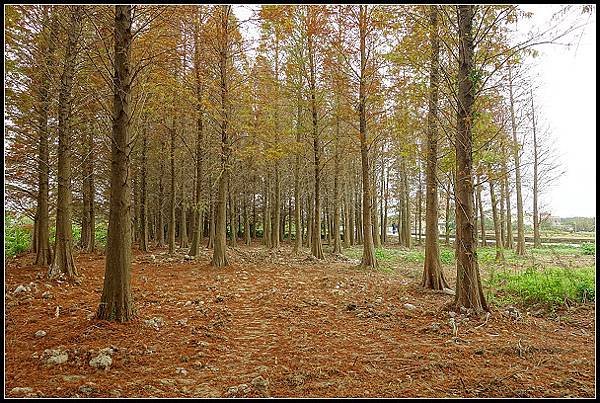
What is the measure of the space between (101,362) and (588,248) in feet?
58.9

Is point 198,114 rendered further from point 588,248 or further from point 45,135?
point 588,248

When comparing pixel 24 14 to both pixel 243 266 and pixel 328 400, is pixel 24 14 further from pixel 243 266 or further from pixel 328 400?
pixel 328 400

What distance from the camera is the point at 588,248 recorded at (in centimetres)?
1562

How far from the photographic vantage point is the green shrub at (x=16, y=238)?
46.5ft

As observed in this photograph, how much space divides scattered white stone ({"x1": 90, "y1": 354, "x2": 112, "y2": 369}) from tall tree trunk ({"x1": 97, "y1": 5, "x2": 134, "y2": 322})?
4.19 feet

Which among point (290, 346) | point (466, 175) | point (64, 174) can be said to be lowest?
point (290, 346)

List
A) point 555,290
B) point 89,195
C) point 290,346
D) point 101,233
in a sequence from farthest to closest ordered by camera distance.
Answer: point 101,233, point 89,195, point 555,290, point 290,346

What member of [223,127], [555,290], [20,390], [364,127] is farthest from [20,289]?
[364,127]

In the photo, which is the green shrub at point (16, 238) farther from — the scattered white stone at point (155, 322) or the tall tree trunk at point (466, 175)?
the tall tree trunk at point (466, 175)

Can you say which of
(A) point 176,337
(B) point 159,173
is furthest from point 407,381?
(B) point 159,173

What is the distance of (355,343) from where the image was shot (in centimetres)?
439

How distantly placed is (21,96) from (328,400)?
9488mm

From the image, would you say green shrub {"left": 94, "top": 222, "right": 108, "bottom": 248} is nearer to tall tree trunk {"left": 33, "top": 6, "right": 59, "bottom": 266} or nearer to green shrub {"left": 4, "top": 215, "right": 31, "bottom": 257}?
green shrub {"left": 4, "top": 215, "right": 31, "bottom": 257}

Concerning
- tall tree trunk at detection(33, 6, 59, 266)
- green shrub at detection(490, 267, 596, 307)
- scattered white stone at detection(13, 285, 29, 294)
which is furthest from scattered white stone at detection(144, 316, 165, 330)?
green shrub at detection(490, 267, 596, 307)
